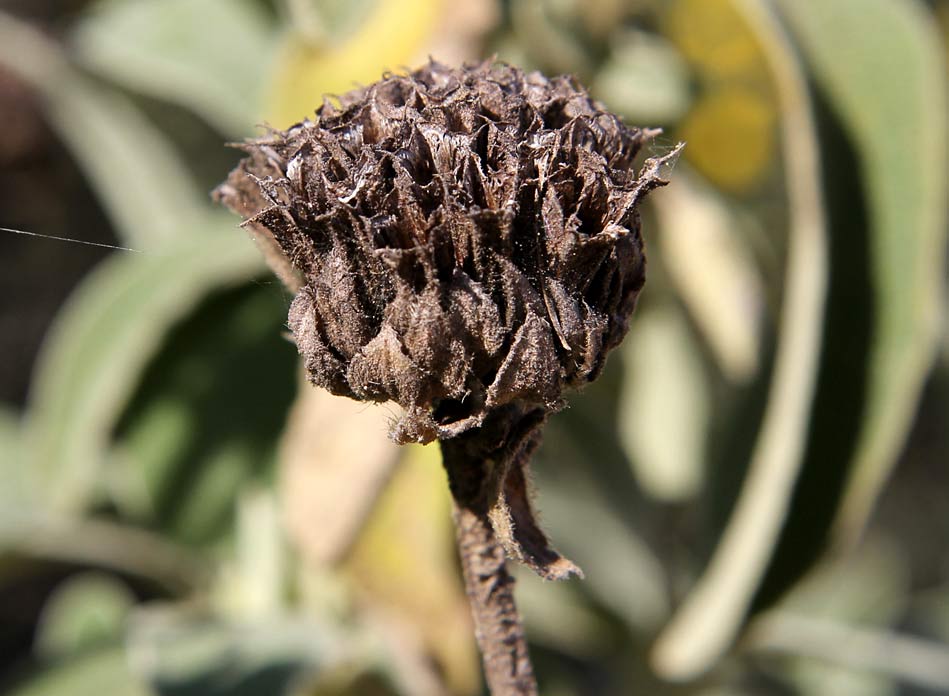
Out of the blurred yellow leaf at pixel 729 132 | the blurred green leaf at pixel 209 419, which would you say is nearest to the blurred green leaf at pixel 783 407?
the blurred yellow leaf at pixel 729 132

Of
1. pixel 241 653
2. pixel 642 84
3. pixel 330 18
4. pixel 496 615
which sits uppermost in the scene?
pixel 330 18

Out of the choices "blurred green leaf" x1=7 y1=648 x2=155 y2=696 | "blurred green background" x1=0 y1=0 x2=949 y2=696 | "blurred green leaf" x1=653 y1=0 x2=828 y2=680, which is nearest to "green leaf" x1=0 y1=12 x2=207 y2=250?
"blurred green background" x1=0 y1=0 x2=949 y2=696

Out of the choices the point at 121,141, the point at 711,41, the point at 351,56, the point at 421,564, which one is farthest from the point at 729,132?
the point at 121,141

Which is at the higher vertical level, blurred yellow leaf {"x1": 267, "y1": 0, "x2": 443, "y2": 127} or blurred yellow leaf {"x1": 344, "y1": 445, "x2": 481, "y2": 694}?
blurred yellow leaf {"x1": 267, "y1": 0, "x2": 443, "y2": 127}

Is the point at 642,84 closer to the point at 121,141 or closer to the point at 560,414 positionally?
the point at 560,414

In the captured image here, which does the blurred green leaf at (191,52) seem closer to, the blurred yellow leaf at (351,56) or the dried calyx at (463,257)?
the blurred yellow leaf at (351,56)

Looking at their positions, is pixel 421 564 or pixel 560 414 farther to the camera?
pixel 560 414

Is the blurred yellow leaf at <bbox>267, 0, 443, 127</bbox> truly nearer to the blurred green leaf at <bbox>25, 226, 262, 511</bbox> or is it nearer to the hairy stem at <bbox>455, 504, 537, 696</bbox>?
the blurred green leaf at <bbox>25, 226, 262, 511</bbox>
